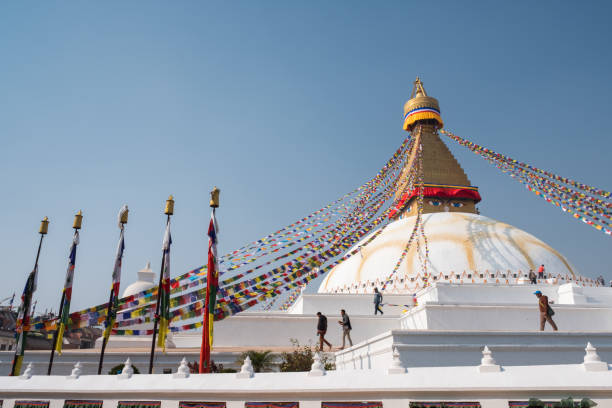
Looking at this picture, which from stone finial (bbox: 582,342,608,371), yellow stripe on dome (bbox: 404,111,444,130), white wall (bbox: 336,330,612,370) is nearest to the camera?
stone finial (bbox: 582,342,608,371)

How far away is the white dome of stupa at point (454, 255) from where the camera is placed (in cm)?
1778

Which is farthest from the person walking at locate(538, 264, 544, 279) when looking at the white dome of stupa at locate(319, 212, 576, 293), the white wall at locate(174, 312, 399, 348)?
the white wall at locate(174, 312, 399, 348)

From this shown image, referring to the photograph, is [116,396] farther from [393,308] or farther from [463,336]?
[393,308]

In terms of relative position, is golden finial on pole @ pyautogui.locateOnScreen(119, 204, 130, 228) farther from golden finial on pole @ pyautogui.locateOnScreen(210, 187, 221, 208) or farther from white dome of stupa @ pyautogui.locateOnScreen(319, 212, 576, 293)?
white dome of stupa @ pyautogui.locateOnScreen(319, 212, 576, 293)

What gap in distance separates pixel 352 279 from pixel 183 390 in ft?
44.5

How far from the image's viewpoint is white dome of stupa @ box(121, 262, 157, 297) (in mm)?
19500

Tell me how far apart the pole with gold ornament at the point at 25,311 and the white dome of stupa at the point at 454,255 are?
36.3 feet

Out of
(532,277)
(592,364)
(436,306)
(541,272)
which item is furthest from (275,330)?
(592,364)

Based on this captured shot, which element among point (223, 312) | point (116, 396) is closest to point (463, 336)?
point (223, 312)

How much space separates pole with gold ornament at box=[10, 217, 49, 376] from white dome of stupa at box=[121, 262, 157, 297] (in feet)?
24.3

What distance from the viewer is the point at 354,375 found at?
591 cm

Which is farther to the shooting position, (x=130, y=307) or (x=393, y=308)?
(x=393, y=308)

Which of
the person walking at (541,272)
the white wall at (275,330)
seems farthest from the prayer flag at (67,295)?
the person walking at (541,272)

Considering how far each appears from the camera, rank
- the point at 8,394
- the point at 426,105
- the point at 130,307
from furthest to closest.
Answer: the point at 426,105 < the point at 130,307 < the point at 8,394
